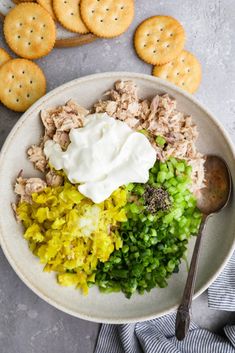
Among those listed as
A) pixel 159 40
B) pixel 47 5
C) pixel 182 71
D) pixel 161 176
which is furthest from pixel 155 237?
pixel 47 5

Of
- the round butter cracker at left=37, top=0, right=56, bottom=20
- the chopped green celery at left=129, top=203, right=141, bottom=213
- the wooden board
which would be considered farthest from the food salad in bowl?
the round butter cracker at left=37, top=0, right=56, bottom=20

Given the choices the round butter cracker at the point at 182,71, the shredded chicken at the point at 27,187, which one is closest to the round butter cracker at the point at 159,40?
the round butter cracker at the point at 182,71

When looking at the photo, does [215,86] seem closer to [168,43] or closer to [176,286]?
[168,43]

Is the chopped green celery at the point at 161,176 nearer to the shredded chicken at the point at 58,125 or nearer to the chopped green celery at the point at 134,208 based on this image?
the chopped green celery at the point at 134,208

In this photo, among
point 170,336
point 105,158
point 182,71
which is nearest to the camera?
point 105,158

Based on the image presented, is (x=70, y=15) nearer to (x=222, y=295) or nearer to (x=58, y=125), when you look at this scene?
(x=58, y=125)

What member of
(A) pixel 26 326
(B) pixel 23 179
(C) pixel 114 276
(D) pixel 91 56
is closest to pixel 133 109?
(D) pixel 91 56
